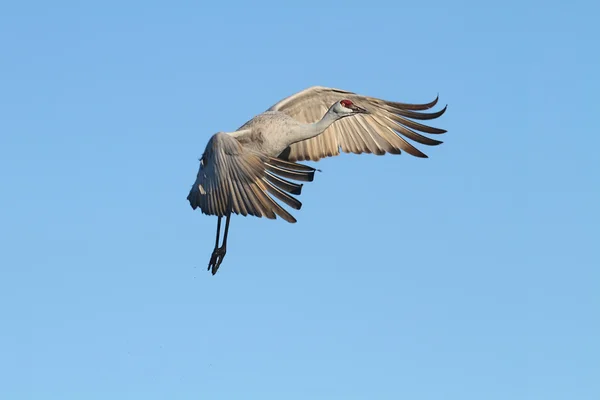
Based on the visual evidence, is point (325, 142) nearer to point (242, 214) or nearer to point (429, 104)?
point (429, 104)

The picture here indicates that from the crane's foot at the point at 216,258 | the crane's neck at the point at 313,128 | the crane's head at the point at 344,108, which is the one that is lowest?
the crane's foot at the point at 216,258

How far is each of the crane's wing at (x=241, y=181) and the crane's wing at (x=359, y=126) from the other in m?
3.60

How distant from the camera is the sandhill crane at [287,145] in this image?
20.5 metres

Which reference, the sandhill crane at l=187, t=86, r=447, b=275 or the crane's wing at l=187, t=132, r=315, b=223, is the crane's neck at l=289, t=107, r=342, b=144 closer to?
the sandhill crane at l=187, t=86, r=447, b=275

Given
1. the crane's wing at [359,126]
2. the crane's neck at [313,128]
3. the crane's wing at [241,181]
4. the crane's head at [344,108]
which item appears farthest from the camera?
A: the crane's wing at [359,126]

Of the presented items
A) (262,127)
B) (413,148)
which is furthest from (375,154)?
(262,127)

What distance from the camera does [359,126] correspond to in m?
26.0

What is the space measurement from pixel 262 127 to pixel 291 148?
300 cm

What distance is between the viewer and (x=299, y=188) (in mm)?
20172

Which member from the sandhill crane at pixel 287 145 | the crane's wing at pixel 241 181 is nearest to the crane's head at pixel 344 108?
the sandhill crane at pixel 287 145

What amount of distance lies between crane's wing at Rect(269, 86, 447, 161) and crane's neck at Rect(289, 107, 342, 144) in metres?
2.18

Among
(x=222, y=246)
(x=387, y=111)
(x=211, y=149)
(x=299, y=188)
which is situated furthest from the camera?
(x=387, y=111)

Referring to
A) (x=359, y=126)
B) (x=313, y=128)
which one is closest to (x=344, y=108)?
(x=313, y=128)

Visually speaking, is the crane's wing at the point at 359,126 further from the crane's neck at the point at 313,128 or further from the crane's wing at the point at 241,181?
the crane's wing at the point at 241,181
